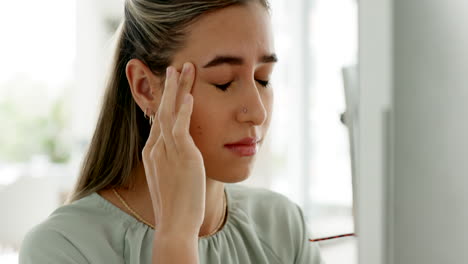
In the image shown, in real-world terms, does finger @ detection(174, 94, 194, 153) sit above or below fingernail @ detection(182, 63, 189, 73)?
below

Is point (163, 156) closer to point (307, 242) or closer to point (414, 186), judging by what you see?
point (307, 242)

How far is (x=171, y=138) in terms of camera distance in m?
0.97

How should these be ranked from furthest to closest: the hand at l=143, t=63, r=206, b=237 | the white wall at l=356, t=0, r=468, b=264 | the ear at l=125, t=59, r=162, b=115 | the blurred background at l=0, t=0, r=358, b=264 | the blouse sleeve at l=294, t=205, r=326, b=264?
the blurred background at l=0, t=0, r=358, b=264
the blouse sleeve at l=294, t=205, r=326, b=264
the ear at l=125, t=59, r=162, b=115
the hand at l=143, t=63, r=206, b=237
the white wall at l=356, t=0, r=468, b=264

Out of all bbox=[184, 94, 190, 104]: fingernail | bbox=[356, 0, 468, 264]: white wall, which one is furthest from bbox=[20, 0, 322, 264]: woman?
bbox=[356, 0, 468, 264]: white wall

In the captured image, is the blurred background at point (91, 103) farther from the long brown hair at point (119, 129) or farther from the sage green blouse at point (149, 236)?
the long brown hair at point (119, 129)

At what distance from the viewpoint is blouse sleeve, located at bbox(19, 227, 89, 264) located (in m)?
0.98

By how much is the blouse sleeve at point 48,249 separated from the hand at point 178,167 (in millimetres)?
168

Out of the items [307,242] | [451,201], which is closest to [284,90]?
[307,242]

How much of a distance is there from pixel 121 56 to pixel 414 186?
801mm

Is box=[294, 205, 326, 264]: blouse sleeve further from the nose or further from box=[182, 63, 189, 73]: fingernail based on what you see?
box=[182, 63, 189, 73]: fingernail

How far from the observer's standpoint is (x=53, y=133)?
5.95 meters

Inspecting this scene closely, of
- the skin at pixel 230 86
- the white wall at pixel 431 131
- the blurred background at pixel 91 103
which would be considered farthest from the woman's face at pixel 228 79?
the white wall at pixel 431 131

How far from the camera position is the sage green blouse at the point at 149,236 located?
102 cm

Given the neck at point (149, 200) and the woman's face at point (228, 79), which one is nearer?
the woman's face at point (228, 79)
